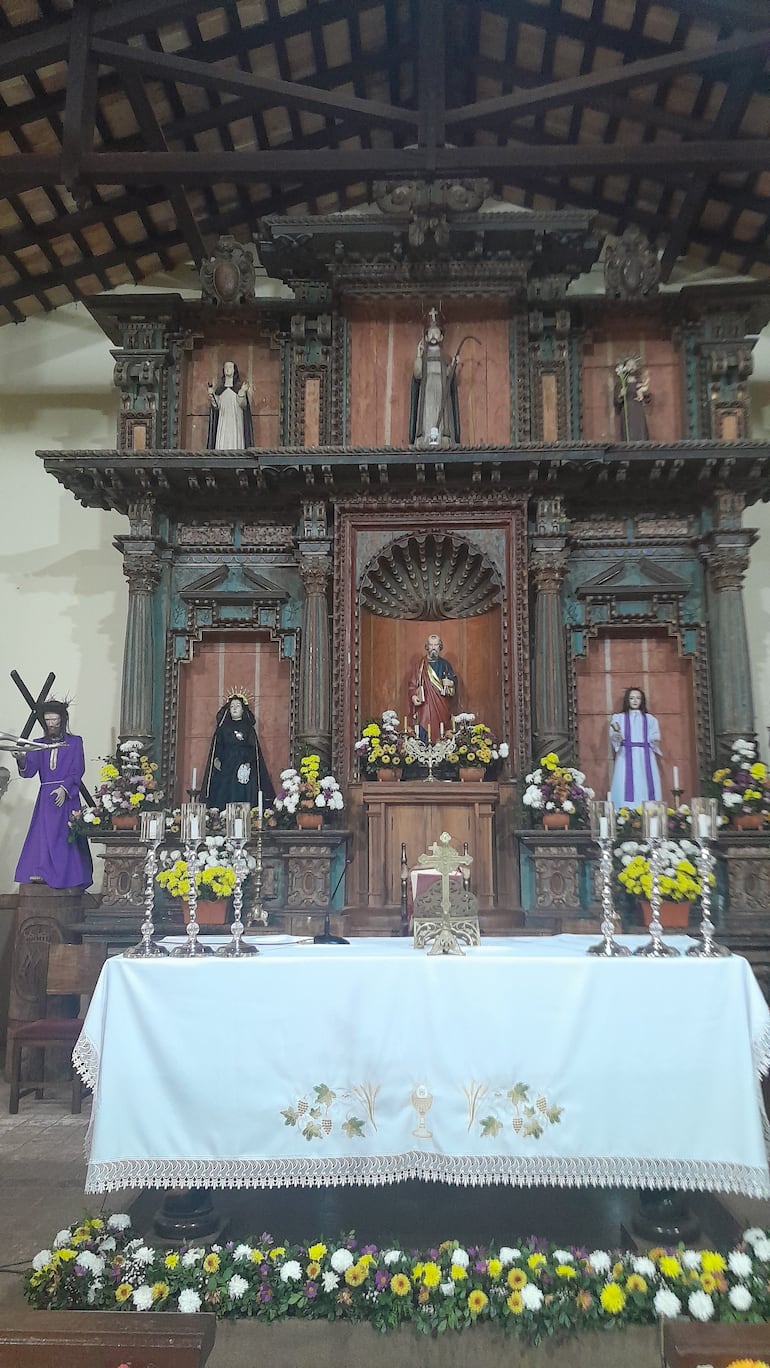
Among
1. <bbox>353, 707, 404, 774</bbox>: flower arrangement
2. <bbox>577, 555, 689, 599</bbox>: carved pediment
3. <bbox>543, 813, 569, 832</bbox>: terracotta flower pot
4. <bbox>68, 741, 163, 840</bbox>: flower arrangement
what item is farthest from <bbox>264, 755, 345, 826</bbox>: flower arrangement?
<bbox>577, 555, 689, 599</bbox>: carved pediment

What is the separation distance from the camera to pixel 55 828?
8516mm

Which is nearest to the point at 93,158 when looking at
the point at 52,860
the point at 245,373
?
A: the point at 245,373

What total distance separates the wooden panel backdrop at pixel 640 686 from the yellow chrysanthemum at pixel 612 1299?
5829 mm

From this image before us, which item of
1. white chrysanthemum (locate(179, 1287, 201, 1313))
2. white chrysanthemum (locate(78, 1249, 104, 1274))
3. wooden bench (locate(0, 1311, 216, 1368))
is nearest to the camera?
wooden bench (locate(0, 1311, 216, 1368))

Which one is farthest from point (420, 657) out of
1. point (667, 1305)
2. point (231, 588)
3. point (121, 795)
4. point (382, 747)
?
point (667, 1305)

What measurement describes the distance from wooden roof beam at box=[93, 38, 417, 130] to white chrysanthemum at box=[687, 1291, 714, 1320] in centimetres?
861

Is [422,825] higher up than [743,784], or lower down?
lower down

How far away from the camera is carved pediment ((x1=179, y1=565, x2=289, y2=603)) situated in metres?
9.22

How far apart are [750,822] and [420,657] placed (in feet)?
11.2

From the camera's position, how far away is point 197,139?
10.2 metres

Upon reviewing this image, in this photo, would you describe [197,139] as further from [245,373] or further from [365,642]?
[365,642]

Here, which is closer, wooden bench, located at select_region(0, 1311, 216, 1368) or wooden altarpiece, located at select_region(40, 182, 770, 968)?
wooden bench, located at select_region(0, 1311, 216, 1368)

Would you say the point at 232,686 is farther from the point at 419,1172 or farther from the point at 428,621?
the point at 419,1172

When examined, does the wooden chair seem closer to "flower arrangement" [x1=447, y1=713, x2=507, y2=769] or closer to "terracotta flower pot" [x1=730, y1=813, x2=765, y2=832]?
"flower arrangement" [x1=447, y1=713, x2=507, y2=769]
